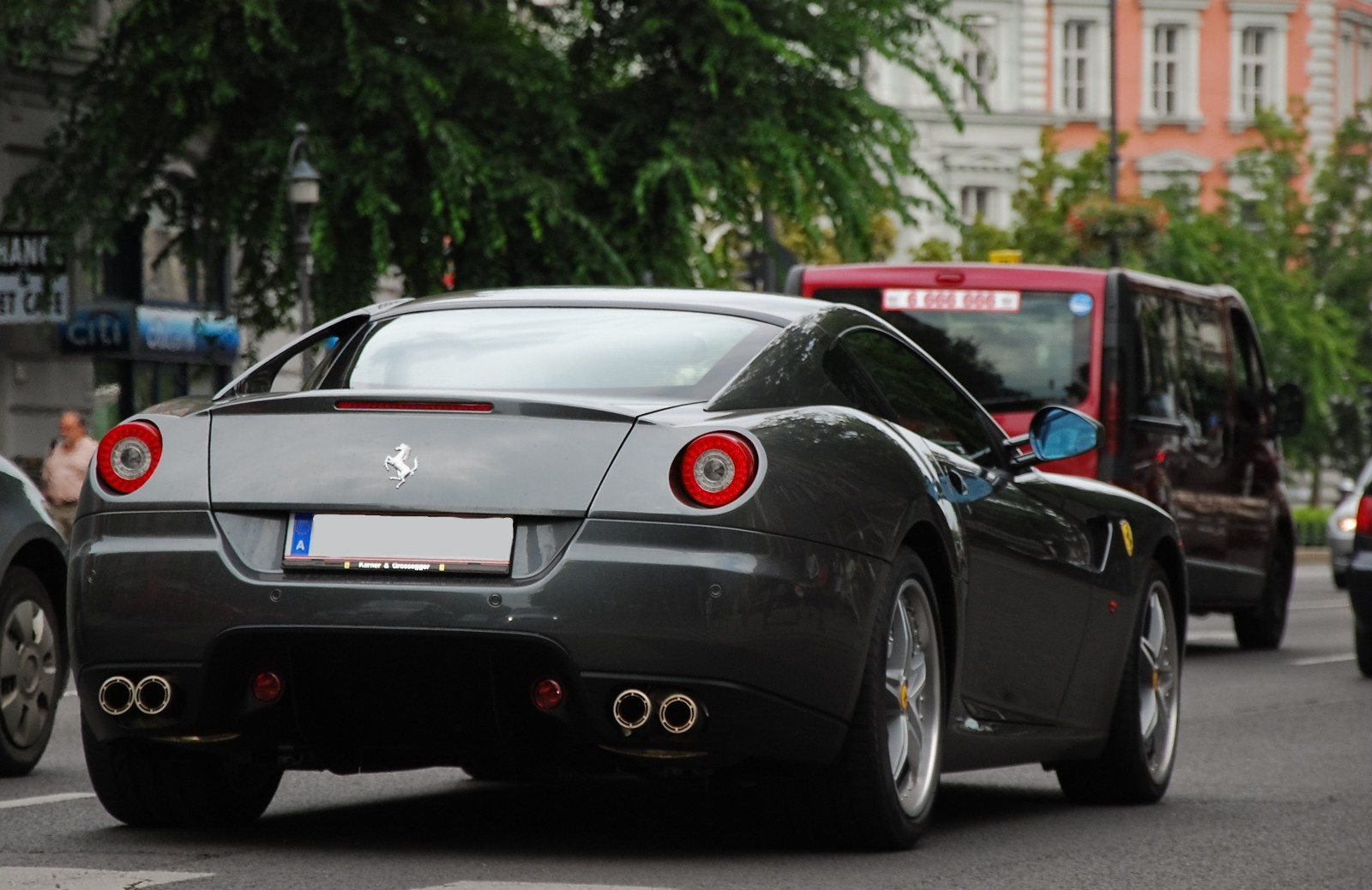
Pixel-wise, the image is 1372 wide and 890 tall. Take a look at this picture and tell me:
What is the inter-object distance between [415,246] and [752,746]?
17468 mm

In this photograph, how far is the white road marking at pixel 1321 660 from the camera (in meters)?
16.5

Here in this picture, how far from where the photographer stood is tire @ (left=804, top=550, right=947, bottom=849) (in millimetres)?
6195

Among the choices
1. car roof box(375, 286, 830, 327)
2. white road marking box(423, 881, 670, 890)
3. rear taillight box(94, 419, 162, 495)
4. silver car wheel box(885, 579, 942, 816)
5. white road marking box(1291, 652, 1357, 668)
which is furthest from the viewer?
white road marking box(1291, 652, 1357, 668)

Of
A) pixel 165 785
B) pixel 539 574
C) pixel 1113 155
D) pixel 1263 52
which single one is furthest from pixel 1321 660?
pixel 1263 52

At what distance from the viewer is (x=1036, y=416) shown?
7676 mm

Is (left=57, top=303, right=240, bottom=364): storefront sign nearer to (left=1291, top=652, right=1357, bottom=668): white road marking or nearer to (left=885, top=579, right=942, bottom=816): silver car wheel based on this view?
(left=1291, top=652, right=1357, bottom=668): white road marking

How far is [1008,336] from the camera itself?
15211 millimetres

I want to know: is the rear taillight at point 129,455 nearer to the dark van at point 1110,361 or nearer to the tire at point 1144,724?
the tire at point 1144,724

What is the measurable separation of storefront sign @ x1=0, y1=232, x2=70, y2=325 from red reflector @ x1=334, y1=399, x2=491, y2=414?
1769 centimetres

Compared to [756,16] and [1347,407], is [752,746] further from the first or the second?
[1347,407]

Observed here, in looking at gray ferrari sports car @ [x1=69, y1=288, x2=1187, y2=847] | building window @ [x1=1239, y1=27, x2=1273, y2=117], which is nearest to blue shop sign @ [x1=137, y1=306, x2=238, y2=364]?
gray ferrari sports car @ [x1=69, y1=288, x2=1187, y2=847]

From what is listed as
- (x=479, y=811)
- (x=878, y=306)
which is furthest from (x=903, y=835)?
(x=878, y=306)

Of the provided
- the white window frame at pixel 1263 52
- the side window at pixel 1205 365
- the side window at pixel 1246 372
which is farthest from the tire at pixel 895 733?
the white window frame at pixel 1263 52

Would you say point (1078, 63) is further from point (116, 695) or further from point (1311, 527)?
point (116, 695)
